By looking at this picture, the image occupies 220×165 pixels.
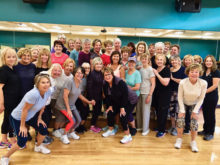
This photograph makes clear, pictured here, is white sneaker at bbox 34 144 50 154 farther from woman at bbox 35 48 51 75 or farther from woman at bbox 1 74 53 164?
woman at bbox 35 48 51 75

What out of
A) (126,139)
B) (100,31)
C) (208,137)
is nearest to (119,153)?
(126,139)

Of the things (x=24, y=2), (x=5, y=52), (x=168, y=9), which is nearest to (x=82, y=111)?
(x=5, y=52)

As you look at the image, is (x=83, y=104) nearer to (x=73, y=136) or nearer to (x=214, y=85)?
(x=73, y=136)

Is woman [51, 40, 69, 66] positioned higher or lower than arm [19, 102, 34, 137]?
higher

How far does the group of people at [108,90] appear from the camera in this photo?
2.18 metres

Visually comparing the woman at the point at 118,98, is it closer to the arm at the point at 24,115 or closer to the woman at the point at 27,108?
the woman at the point at 27,108

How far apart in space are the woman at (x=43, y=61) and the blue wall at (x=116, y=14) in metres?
1.94

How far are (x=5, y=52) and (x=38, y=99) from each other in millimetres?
819

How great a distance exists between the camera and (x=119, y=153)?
229 centimetres

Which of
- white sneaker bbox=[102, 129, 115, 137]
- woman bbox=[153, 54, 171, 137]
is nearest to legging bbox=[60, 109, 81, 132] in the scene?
white sneaker bbox=[102, 129, 115, 137]

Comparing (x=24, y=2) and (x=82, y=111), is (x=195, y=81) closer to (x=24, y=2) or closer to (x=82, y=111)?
(x=82, y=111)

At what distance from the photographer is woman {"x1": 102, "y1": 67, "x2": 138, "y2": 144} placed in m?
2.48

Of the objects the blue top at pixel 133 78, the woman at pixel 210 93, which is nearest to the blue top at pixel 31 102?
the blue top at pixel 133 78

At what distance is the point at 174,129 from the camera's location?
9.74 feet
